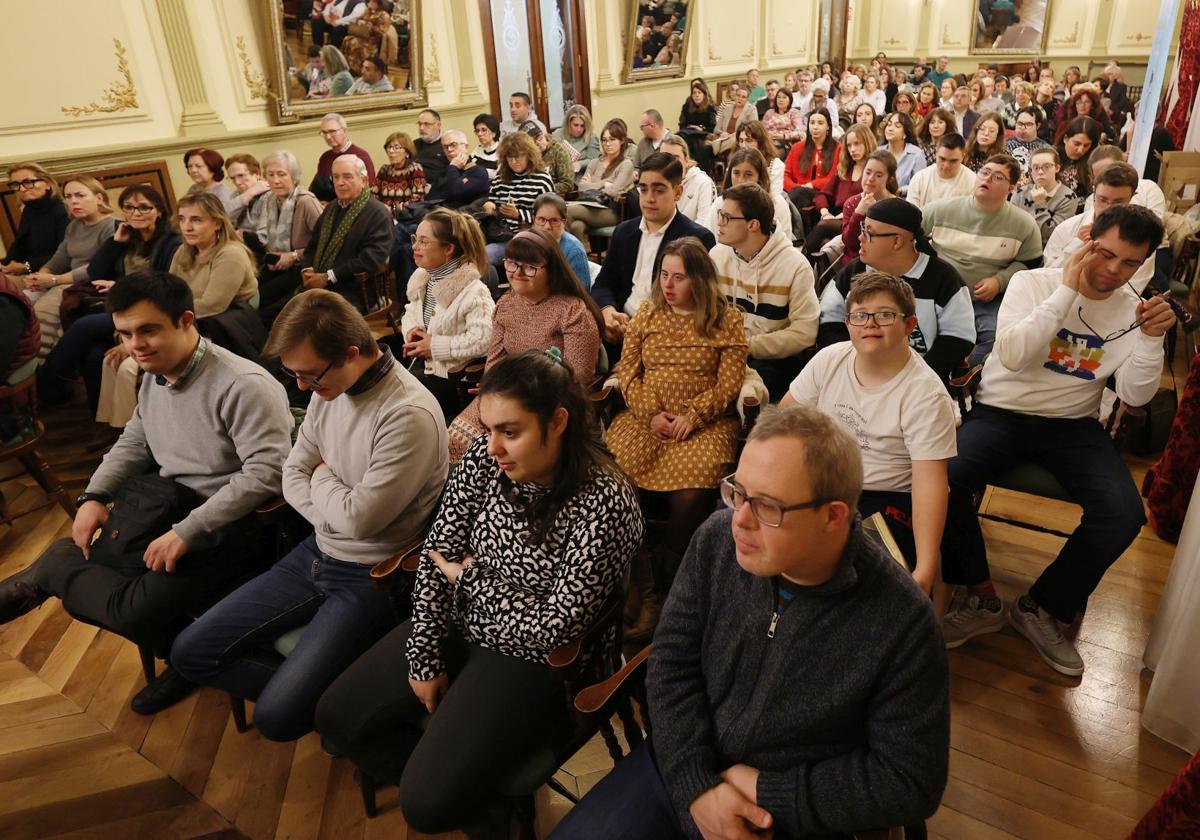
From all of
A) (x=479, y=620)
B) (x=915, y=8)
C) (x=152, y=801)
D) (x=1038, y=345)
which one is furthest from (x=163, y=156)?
(x=915, y=8)

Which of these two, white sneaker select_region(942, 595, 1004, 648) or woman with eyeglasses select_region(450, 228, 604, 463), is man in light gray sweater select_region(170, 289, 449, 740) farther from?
white sneaker select_region(942, 595, 1004, 648)

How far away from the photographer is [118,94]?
228 inches

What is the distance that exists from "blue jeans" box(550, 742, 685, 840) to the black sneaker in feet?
5.33

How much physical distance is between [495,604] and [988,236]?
10.3ft

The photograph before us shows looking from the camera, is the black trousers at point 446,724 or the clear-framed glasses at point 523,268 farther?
the clear-framed glasses at point 523,268

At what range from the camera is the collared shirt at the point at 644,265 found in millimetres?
3678

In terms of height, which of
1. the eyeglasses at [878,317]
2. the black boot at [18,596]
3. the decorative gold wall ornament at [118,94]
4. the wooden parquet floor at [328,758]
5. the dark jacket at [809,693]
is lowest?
the wooden parquet floor at [328,758]

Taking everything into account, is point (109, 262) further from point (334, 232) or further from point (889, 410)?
point (889, 410)

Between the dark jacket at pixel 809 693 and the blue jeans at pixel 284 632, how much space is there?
0.97 m

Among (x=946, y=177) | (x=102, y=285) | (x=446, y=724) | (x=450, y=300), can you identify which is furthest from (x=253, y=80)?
(x=446, y=724)

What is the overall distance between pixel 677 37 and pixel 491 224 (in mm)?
7438

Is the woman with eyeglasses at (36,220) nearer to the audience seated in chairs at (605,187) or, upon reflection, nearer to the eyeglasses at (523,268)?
the audience seated in chairs at (605,187)

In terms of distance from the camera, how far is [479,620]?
1.87m

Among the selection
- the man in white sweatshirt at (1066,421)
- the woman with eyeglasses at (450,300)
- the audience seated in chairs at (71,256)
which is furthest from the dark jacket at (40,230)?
the man in white sweatshirt at (1066,421)
